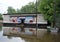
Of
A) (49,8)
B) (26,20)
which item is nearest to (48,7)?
(49,8)

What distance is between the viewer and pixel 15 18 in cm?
2355

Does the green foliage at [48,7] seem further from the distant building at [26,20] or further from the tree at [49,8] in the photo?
the distant building at [26,20]

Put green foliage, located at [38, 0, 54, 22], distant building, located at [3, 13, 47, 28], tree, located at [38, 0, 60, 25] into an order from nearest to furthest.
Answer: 1. tree, located at [38, 0, 60, 25]
2. green foliage, located at [38, 0, 54, 22]
3. distant building, located at [3, 13, 47, 28]

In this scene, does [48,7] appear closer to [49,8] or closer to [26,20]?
[49,8]

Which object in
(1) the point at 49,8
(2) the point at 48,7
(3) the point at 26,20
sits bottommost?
(3) the point at 26,20

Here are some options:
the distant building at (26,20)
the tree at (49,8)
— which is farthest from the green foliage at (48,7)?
the distant building at (26,20)

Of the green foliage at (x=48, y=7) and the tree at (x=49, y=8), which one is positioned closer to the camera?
the tree at (x=49, y=8)

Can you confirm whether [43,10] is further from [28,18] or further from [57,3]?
[28,18]

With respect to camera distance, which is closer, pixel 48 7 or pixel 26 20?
pixel 48 7

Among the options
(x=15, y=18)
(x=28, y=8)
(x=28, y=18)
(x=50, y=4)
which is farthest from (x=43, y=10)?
(x=28, y=8)

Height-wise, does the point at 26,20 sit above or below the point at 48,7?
below

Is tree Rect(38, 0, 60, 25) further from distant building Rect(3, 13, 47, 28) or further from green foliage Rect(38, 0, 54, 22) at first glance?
distant building Rect(3, 13, 47, 28)

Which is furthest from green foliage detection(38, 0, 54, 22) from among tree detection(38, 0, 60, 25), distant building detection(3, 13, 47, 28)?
distant building detection(3, 13, 47, 28)

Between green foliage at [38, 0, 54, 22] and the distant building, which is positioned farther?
Answer: the distant building
